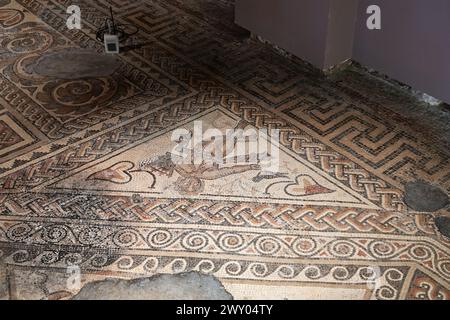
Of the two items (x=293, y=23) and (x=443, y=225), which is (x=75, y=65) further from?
(x=443, y=225)

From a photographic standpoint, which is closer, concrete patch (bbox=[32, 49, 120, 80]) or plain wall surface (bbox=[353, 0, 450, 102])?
plain wall surface (bbox=[353, 0, 450, 102])

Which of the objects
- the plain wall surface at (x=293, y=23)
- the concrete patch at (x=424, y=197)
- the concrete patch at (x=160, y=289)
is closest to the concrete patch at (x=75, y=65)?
the plain wall surface at (x=293, y=23)

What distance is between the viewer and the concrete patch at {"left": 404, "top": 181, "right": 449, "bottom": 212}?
3.21m

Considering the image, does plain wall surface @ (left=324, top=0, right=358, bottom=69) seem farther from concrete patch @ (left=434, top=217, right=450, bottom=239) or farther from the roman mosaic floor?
concrete patch @ (left=434, top=217, right=450, bottom=239)

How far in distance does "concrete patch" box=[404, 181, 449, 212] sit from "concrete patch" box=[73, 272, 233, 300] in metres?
1.13

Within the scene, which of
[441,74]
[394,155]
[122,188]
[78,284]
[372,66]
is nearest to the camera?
[78,284]

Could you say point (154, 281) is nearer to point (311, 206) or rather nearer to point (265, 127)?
point (311, 206)

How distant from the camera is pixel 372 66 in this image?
423 centimetres

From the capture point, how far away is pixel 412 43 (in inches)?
153

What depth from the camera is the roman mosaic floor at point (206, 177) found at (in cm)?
288

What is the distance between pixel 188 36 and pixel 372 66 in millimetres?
1396

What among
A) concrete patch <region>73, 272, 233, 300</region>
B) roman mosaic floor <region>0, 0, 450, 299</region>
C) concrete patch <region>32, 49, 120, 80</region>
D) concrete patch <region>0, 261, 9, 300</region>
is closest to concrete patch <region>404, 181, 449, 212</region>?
roman mosaic floor <region>0, 0, 450, 299</region>

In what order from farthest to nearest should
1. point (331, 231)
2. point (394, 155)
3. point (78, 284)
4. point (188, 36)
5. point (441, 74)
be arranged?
point (188, 36)
point (441, 74)
point (394, 155)
point (331, 231)
point (78, 284)

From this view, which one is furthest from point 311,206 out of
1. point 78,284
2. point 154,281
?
point 78,284
